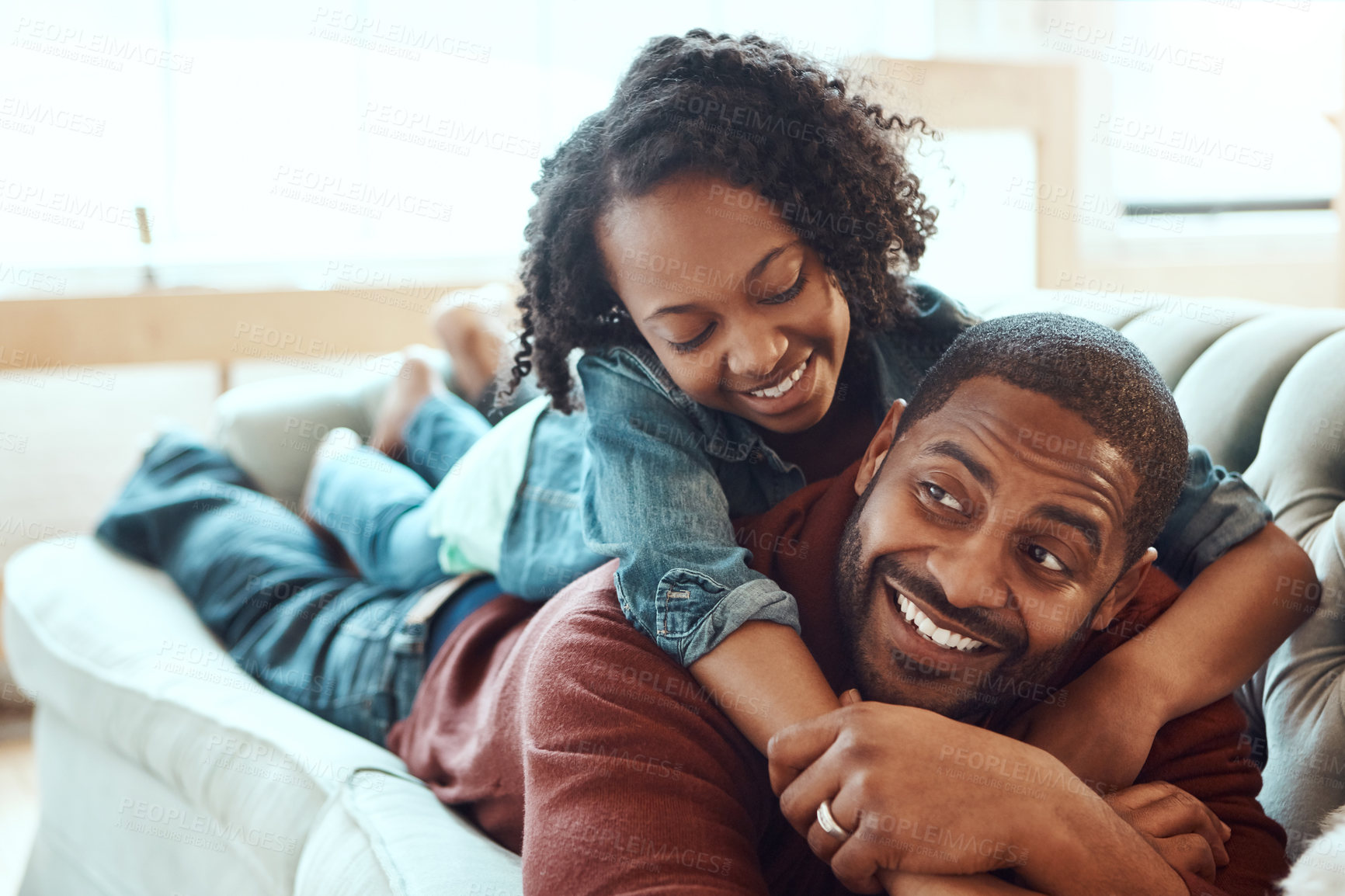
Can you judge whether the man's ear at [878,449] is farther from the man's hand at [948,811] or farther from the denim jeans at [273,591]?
the denim jeans at [273,591]

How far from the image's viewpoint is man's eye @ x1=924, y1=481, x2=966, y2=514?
0.85 m

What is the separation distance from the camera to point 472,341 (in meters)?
2.34

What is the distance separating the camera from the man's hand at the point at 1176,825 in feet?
2.73

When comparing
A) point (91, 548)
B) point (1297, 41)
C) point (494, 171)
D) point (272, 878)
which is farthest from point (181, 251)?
point (1297, 41)

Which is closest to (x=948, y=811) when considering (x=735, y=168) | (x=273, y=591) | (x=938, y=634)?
(x=938, y=634)

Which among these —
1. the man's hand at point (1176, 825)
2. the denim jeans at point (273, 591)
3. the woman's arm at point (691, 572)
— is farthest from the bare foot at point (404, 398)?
the man's hand at point (1176, 825)

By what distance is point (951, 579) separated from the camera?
82 centimetres

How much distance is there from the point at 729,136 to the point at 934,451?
0.39m

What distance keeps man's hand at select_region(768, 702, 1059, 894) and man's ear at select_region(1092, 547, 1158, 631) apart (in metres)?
0.16

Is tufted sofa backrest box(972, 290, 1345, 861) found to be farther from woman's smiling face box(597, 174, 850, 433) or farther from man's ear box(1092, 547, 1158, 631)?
woman's smiling face box(597, 174, 850, 433)

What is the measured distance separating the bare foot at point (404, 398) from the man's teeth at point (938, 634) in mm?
1562

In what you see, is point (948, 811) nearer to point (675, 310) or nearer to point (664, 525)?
point (664, 525)

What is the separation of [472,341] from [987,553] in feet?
5.56

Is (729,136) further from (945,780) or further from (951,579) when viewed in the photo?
(945,780)
